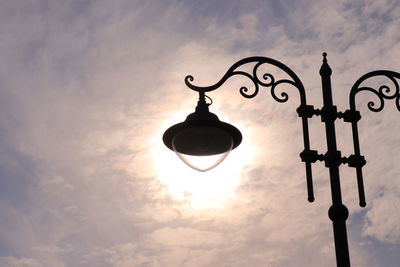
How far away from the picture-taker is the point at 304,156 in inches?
331

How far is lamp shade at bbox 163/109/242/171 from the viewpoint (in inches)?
346

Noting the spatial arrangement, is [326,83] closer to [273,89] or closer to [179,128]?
[273,89]

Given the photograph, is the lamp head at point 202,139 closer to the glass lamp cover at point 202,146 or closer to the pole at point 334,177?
the glass lamp cover at point 202,146

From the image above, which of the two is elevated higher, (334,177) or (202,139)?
(202,139)

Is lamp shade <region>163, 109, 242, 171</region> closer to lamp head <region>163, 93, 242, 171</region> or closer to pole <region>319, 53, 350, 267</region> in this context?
lamp head <region>163, 93, 242, 171</region>

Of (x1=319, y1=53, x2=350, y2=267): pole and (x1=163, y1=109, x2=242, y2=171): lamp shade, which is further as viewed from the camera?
(x1=163, y1=109, x2=242, y2=171): lamp shade

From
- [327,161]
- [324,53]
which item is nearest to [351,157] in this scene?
[327,161]

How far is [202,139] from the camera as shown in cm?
882

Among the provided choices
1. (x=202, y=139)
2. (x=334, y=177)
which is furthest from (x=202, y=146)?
(x=334, y=177)

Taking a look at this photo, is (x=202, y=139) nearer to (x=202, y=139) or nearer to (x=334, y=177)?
(x=202, y=139)

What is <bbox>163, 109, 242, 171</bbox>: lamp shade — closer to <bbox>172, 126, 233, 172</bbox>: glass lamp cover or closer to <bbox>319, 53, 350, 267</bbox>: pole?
<bbox>172, 126, 233, 172</bbox>: glass lamp cover

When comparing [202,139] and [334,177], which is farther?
[202,139]

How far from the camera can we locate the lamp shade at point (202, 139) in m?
8.79

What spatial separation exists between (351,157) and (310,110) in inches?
27.4
